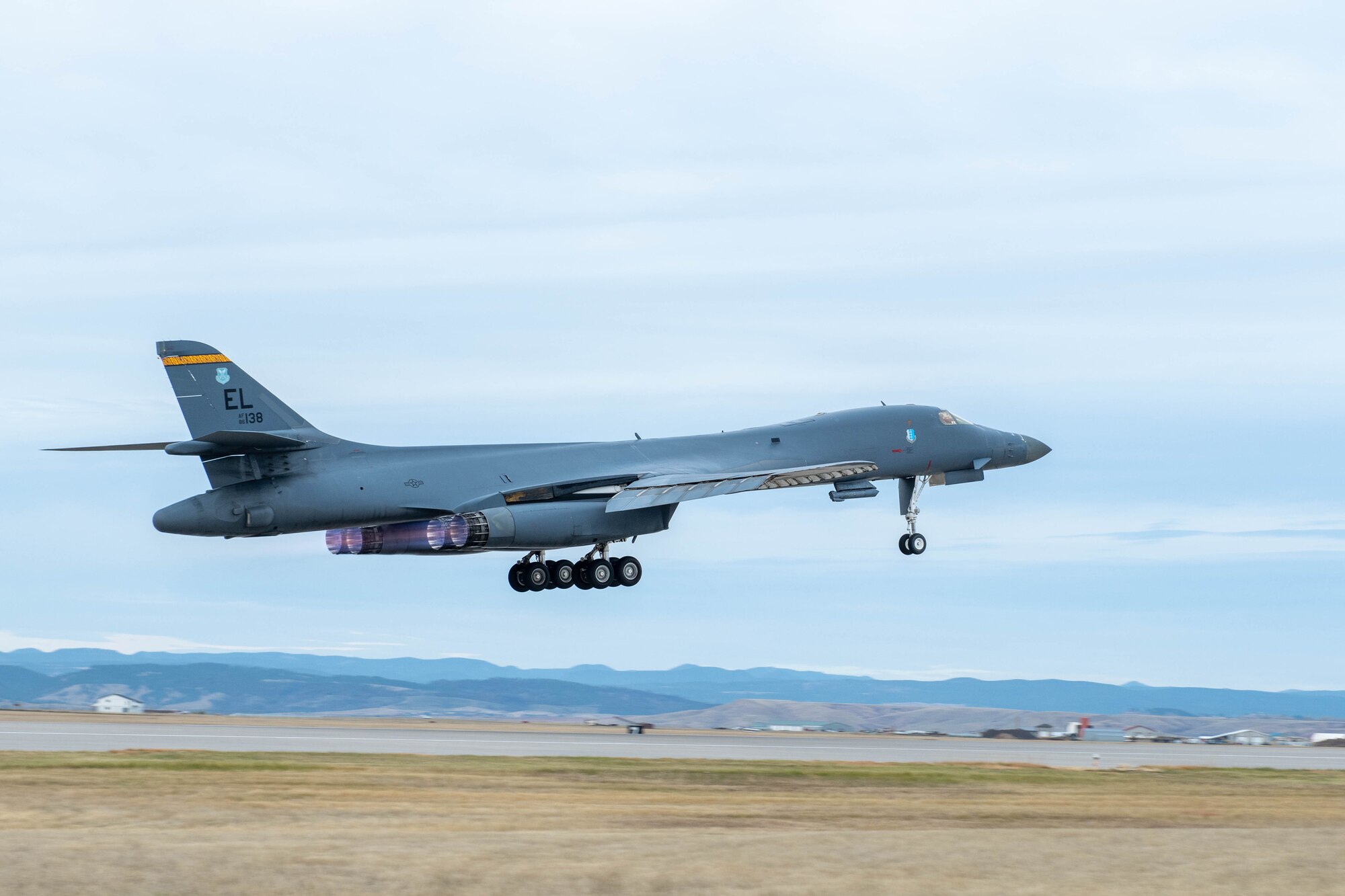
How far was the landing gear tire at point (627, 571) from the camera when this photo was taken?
38.9 m

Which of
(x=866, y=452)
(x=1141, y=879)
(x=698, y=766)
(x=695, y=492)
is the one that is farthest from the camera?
(x=866, y=452)

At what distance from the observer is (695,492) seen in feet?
126

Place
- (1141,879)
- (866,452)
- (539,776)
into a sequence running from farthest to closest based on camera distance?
1. (866,452)
2. (539,776)
3. (1141,879)

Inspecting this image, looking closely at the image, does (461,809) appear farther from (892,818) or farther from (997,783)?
(997,783)

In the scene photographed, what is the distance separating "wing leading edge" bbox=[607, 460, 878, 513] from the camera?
3756cm

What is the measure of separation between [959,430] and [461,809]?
83.0 ft

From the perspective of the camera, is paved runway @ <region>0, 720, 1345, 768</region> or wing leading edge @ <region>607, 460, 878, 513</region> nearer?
paved runway @ <region>0, 720, 1345, 768</region>

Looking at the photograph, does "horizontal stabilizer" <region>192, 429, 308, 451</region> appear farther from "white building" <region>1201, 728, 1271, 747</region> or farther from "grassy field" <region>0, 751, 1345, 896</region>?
"white building" <region>1201, 728, 1271, 747</region>

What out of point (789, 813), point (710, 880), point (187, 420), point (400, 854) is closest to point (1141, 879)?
point (710, 880)

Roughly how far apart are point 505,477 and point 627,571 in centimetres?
376

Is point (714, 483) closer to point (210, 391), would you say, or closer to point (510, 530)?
point (510, 530)

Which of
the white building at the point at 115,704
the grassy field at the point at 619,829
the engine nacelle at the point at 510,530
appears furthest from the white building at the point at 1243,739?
the white building at the point at 115,704

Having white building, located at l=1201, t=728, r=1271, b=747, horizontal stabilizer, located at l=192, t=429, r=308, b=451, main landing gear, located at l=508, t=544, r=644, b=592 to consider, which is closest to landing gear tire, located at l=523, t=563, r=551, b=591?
main landing gear, located at l=508, t=544, r=644, b=592

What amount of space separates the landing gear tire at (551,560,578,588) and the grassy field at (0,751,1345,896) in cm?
1009
